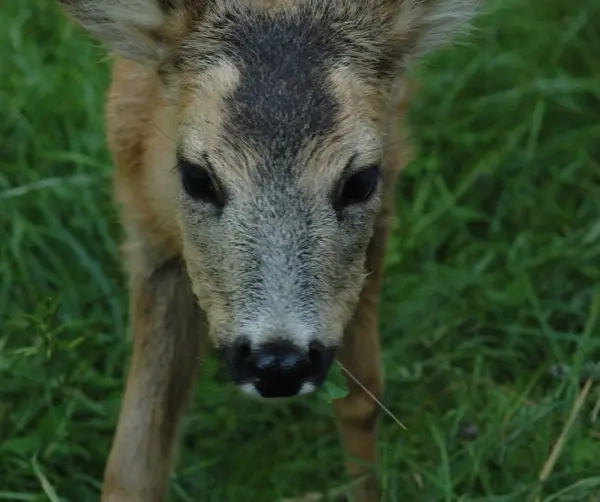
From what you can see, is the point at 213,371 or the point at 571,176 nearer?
the point at 213,371

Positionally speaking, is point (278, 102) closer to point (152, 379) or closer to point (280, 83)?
point (280, 83)

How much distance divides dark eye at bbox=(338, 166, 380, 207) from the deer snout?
0.40m

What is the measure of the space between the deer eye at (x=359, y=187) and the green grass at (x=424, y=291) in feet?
3.99

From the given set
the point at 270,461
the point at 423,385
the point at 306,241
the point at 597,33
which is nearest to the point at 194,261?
the point at 306,241

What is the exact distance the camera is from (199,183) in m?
3.61

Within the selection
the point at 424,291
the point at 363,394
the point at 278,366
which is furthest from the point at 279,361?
the point at 424,291

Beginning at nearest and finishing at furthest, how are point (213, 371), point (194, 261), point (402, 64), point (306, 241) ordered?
point (306, 241) < point (194, 261) < point (402, 64) < point (213, 371)

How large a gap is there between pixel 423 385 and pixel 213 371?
99 cm

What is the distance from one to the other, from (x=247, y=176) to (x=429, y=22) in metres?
0.92

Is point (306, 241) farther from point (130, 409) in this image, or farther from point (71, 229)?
point (71, 229)

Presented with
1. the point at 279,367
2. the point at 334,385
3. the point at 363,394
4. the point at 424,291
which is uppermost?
the point at 279,367

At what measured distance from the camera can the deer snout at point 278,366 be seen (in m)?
3.28

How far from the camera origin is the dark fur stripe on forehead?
345cm

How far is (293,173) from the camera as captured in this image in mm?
3441
